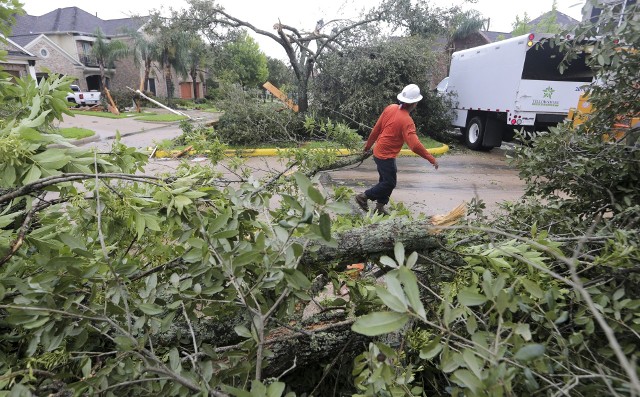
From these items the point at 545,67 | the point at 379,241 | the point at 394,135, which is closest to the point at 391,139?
the point at 394,135

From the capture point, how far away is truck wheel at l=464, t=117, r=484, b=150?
11.9m

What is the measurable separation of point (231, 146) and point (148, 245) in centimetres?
939

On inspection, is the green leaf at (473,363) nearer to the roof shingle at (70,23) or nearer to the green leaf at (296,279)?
the green leaf at (296,279)

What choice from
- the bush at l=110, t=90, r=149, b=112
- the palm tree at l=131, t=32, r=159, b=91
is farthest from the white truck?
the palm tree at l=131, t=32, r=159, b=91

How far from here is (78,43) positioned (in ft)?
120

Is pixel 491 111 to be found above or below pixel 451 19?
below

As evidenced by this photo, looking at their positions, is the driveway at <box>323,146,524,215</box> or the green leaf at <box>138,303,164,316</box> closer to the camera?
the green leaf at <box>138,303,164,316</box>

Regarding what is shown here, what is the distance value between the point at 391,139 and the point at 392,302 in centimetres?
436

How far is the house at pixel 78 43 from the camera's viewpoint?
109ft

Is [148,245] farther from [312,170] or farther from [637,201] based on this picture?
[637,201]

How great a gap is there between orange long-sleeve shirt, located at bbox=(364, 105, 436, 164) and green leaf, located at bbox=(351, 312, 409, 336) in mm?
4111

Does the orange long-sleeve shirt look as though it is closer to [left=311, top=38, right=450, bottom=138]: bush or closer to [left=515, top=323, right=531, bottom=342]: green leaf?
[left=515, top=323, right=531, bottom=342]: green leaf

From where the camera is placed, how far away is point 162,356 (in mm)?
1604

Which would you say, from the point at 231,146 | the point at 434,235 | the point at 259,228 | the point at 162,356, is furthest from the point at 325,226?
the point at 231,146
